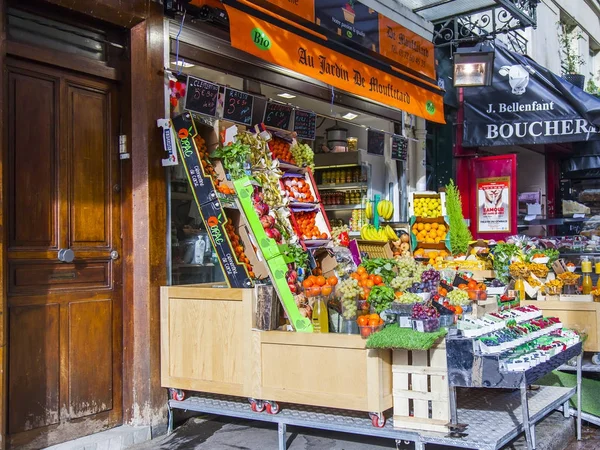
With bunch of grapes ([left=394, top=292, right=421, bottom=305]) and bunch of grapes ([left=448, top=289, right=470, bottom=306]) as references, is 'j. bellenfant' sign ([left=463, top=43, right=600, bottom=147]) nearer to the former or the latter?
bunch of grapes ([left=448, top=289, right=470, bottom=306])

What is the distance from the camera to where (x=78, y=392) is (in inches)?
217

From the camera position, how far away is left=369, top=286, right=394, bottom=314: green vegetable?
5.34 meters

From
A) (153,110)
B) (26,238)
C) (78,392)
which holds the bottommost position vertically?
(78,392)

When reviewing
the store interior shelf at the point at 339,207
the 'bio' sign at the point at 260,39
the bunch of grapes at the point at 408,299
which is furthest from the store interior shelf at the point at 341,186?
the bunch of grapes at the point at 408,299

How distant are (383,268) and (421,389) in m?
1.70

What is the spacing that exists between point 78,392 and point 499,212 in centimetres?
880

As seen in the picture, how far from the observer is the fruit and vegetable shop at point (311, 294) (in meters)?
4.89

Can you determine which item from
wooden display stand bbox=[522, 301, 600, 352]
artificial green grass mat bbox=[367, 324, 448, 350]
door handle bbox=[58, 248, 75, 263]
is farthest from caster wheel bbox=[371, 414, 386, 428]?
wooden display stand bbox=[522, 301, 600, 352]

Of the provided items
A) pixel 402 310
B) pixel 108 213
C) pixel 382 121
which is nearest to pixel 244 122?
pixel 108 213

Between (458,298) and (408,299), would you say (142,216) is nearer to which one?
(408,299)

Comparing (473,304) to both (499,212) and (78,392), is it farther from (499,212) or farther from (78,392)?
(499,212)

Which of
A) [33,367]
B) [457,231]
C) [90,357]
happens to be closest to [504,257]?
[457,231]

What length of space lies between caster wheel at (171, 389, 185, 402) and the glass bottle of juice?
4.43ft

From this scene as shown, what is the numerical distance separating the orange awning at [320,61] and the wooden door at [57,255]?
1.42 m
